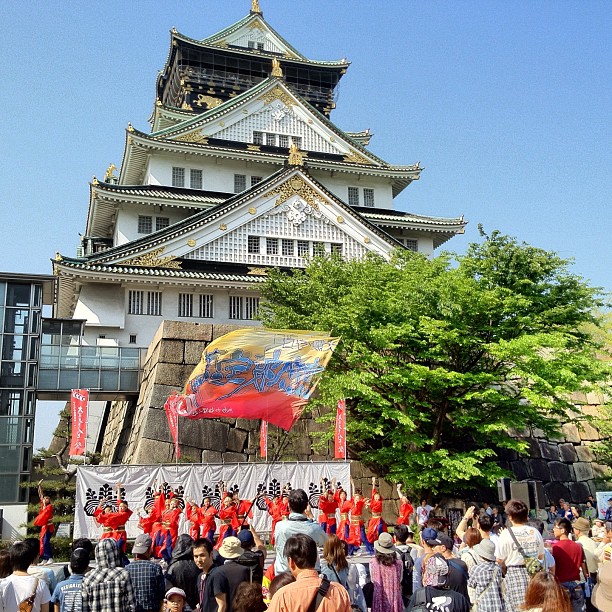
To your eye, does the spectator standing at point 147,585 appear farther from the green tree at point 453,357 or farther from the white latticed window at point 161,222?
the white latticed window at point 161,222

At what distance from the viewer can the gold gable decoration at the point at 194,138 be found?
34.1m

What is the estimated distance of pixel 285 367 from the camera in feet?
59.7

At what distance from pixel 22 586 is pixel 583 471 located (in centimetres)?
2614

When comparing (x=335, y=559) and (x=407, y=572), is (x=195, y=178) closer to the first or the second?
(x=407, y=572)

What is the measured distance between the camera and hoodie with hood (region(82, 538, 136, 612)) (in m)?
5.58

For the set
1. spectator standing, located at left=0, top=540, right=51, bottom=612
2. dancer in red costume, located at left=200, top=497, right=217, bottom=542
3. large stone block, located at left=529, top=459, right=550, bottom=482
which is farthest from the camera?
large stone block, located at left=529, top=459, right=550, bottom=482

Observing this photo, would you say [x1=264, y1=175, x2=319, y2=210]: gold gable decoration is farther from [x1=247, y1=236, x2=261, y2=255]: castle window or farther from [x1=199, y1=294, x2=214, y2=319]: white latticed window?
[x1=199, y1=294, x2=214, y2=319]: white latticed window

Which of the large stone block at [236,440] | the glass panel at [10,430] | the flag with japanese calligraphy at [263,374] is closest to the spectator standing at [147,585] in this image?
the flag with japanese calligraphy at [263,374]

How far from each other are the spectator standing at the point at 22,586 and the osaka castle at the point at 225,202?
2165 centimetres

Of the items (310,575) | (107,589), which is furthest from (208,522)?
(310,575)

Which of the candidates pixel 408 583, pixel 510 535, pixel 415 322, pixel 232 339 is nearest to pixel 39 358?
pixel 232 339

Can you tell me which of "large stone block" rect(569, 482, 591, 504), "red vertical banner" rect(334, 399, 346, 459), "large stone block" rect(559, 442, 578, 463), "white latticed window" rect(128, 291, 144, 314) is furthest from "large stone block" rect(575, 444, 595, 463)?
"white latticed window" rect(128, 291, 144, 314)

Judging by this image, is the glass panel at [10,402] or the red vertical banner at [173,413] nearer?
the red vertical banner at [173,413]

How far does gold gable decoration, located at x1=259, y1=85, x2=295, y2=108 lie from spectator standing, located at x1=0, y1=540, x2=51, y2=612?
110 feet
